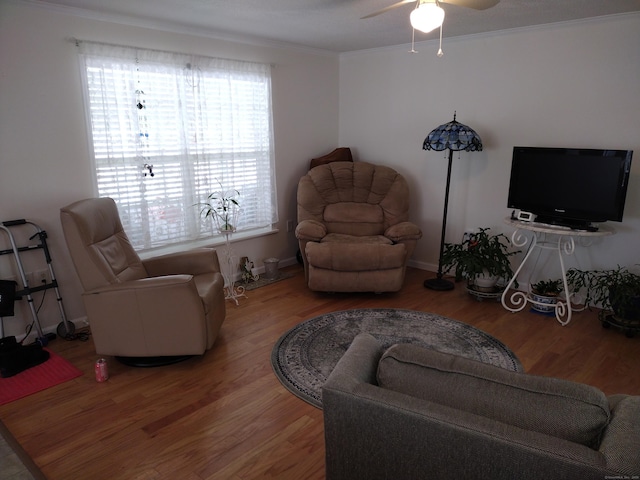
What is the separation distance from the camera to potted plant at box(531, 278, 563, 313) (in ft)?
12.1

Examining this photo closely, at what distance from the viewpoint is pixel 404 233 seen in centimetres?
412

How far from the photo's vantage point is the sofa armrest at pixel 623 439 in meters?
0.97

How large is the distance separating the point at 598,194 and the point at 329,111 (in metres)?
2.98

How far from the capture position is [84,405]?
2504mm

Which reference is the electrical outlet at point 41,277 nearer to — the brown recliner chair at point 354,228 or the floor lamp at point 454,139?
the brown recliner chair at point 354,228

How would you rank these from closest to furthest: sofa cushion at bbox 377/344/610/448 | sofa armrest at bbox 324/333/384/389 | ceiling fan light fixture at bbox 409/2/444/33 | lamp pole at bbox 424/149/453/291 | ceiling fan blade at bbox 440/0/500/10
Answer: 1. sofa cushion at bbox 377/344/610/448
2. sofa armrest at bbox 324/333/384/389
3. ceiling fan light fixture at bbox 409/2/444/33
4. ceiling fan blade at bbox 440/0/500/10
5. lamp pole at bbox 424/149/453/291

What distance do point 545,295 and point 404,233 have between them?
4.21 ft

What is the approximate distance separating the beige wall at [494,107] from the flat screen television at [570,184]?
1.21ft

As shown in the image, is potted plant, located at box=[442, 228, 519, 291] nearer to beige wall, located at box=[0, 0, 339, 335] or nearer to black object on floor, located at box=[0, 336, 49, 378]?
beige wall, located at box=[0, 0, 339, 335]

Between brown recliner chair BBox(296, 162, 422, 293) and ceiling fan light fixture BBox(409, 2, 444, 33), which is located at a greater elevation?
ceiling fan light fixture BBox(409, 2, 444, 33)

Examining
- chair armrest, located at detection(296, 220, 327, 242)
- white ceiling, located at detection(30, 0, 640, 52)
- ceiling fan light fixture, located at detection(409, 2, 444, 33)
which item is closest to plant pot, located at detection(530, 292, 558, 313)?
chair armrest, located at detection(296, 220, 327, 242)

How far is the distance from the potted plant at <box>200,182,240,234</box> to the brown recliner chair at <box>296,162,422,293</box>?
0.64 meters

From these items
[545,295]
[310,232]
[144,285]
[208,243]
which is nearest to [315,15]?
[310,232]

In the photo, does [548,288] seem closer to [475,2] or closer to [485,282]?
[485,282]
